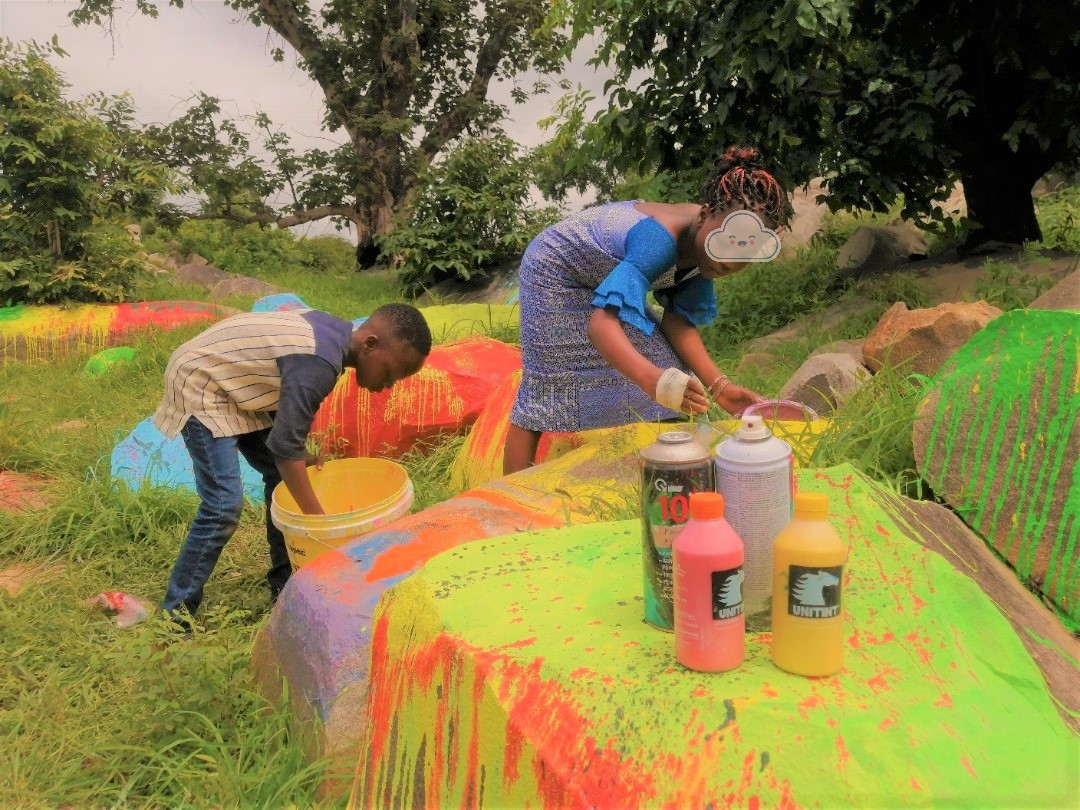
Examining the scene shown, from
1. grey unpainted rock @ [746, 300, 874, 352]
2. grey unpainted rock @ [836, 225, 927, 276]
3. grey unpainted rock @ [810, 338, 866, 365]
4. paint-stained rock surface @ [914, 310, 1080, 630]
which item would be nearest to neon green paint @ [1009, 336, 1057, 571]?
paint-stained rock surface @ [914, 310, 1080, 630]

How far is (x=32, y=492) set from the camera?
3.71 m

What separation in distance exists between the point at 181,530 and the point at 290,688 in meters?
1.58

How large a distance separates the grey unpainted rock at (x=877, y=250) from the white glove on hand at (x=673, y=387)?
13.8 ft

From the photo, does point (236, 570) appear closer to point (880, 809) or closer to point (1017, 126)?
point (880, 809)

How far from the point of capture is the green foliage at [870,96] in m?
4.19

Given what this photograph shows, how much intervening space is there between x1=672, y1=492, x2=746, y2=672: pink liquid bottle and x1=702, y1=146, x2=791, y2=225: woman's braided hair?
1.06 m

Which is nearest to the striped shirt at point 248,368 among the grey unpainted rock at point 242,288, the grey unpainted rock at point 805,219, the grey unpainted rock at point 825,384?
the grey unpainted rock at point 825,384

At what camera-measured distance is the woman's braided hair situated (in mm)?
1941

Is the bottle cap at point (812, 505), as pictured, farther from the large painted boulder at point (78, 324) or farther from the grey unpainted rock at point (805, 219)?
the grey unpainted rock at point (805, 219)

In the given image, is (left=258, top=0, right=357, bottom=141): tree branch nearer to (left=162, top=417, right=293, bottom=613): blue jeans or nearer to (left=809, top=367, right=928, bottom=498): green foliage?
(left=162, top=417, right=293, bottom=613): blue jeans

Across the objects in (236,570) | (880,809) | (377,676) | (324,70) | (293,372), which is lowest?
(236,570)

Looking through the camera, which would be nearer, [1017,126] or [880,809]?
[880,809]

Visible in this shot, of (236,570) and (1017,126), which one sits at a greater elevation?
(1017,126)

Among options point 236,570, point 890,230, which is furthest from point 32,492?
point 890,230
